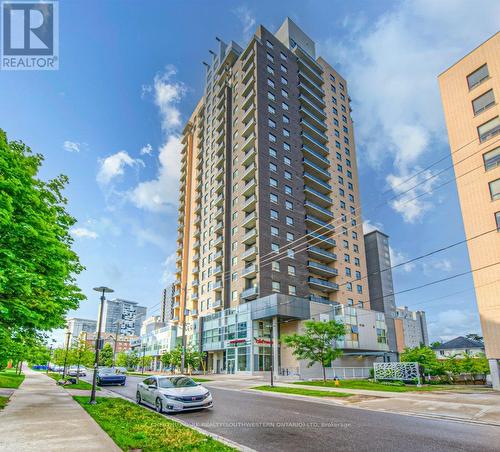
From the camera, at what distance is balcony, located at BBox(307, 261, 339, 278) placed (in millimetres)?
52728

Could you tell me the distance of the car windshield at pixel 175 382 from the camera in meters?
14.1

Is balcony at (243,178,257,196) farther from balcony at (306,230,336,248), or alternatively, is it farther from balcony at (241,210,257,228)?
balcony at (306,230,336,248)

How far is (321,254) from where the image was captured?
53.9 meters

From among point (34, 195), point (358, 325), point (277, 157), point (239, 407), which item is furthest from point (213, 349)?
point (34, 195)

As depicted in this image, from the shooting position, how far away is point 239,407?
14867 millimetres

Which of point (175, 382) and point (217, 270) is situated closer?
point (175, 382)

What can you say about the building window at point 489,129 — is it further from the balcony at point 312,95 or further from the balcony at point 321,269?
the balcony at point 312,95

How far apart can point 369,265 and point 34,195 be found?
80.3 metres

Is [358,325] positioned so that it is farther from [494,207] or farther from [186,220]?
[186,220]

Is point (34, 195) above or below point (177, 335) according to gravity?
above

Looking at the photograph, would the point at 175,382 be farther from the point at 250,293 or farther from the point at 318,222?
the point at 318,222

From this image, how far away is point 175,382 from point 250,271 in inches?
1314

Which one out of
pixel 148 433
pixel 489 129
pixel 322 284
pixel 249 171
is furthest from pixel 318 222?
pixel 148 433

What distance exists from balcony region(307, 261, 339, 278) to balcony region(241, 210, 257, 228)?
1079 cm
